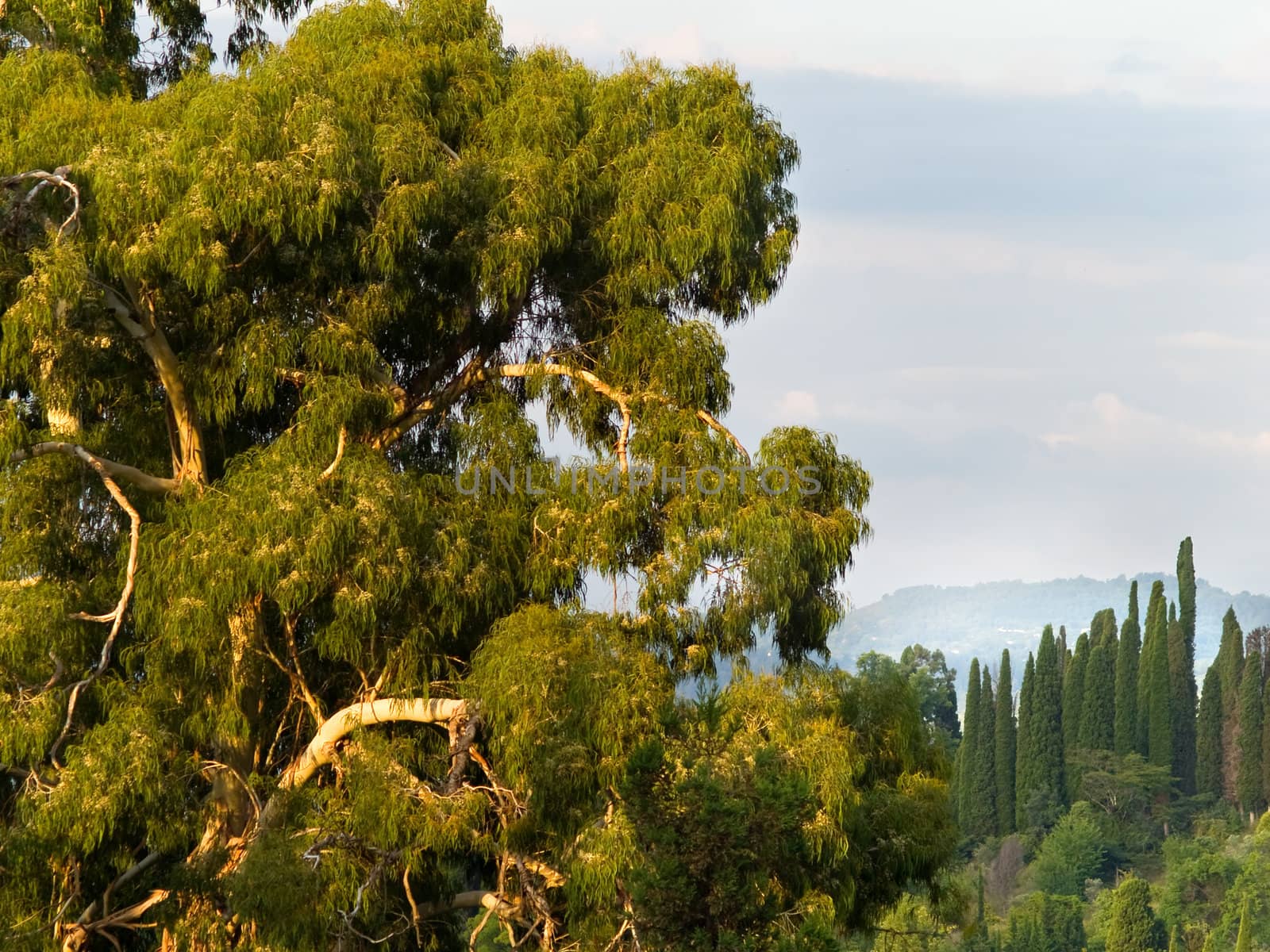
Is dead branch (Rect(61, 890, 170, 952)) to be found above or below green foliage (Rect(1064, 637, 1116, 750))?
below

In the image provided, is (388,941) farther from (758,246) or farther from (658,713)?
(758,246)

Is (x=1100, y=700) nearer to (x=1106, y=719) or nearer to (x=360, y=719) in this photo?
(x=1106, y=719)

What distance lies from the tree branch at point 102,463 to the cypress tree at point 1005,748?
47.8 meters

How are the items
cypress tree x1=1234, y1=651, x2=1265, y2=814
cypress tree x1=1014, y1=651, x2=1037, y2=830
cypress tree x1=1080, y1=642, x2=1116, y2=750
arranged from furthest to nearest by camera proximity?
cypress tree x1=1080, y1=642, x2=1116, y2=750 < cypress tree x1=1014, y1=651, x2=1037, y2=830 < cypress tree x1=1234, y1=651, x2=1265, y2=814

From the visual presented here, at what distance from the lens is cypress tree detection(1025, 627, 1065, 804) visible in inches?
2211

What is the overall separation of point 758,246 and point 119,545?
4.50 metres

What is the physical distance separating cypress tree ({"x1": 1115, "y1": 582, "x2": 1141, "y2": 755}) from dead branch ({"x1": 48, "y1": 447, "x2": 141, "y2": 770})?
4935 centimetres

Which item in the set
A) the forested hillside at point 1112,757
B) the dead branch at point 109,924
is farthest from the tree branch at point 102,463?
the forested hillside at point 1112,757

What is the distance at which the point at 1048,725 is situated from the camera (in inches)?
2247

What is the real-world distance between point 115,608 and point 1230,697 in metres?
50.5

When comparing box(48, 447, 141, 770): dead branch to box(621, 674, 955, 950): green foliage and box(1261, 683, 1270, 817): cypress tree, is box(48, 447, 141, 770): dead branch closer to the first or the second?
box(621, 674, 955, 950): green foliage

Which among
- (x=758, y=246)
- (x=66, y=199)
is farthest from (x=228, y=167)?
(x=758, y=246)

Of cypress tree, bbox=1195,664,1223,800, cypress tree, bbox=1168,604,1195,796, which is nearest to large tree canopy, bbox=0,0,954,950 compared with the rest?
cypress tree, bbox=1168,604,1195,796

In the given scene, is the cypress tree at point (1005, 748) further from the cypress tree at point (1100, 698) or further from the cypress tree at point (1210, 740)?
the cypress tree at point (1210, 740)
